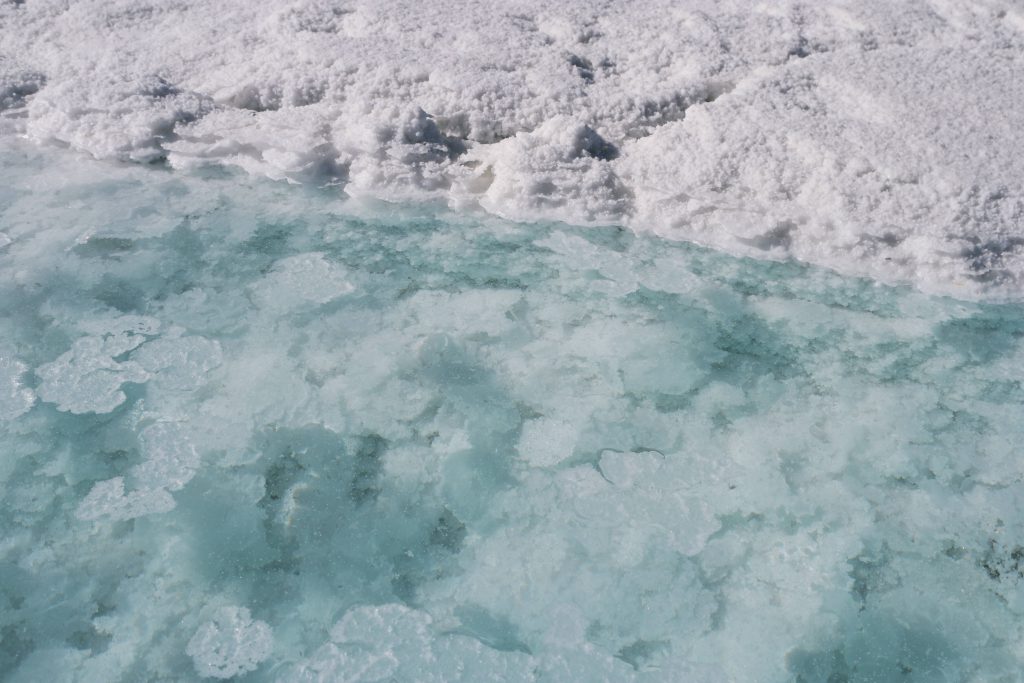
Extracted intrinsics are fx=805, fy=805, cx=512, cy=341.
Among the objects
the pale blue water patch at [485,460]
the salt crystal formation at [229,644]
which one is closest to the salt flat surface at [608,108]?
the pale blue water patch at [485,460]

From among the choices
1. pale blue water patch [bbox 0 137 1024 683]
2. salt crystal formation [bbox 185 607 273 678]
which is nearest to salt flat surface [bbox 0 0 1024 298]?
pale blue water patch [bbox 0 137 1024 683]

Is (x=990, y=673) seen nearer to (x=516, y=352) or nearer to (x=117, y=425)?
(x=516, y=352)

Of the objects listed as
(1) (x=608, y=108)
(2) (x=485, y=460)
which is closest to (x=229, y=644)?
(2) (x=485, y=460)

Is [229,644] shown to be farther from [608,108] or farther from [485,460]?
[608,108]

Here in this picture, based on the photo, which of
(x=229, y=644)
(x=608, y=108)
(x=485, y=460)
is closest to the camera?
(x=229, y=644)

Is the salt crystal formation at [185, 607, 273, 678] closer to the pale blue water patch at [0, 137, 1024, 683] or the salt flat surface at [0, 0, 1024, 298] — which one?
the pale blue water patch at [0, 137, 1024, 683]

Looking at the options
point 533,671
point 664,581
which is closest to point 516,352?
point 664,581

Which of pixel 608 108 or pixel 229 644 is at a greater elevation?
pixel 608 108
